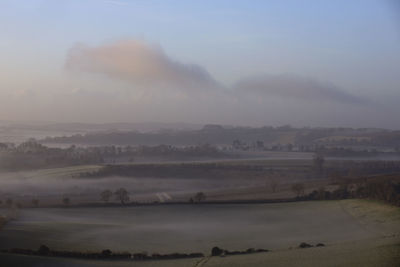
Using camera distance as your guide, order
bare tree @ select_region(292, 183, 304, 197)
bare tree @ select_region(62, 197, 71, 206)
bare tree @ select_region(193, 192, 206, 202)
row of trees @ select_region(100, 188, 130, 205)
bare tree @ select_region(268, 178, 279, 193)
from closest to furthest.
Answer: bare tree @ select_region(62, 197, 71, 206), row of trees @ select_region(100, 188, 130, 205), bare tree @ select_region(193, 192, 206, 202), bare tree @ select_region(292, 183, 304, 197), bare tree @ select_region(268, 178, 279, 193)

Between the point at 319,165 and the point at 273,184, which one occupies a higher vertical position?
the point at 319,165

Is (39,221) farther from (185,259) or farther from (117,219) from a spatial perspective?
(185,259)

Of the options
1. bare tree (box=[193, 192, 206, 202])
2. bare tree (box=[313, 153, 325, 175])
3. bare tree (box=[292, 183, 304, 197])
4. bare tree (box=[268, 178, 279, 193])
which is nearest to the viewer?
bare tree (box=[193, 192, 206, 202])

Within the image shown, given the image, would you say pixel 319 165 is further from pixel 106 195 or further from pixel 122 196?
pixel 106 195

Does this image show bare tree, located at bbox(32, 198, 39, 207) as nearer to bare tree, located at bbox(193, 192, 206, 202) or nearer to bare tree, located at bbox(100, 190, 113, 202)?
bare tree, located at bbox(100, 190, 113, 202)

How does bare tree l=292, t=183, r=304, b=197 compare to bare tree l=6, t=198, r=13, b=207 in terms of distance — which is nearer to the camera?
bare tree l=6, t=198, r=13, b=207

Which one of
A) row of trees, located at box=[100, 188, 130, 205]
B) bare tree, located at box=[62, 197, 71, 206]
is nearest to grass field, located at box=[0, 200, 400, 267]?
bare tree, located at box=[62, 197, 71, 206]

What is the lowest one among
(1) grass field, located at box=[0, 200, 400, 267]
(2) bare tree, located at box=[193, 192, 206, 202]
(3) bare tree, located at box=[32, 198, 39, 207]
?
(1) grass field, located at box=[0, 200, 400, 267]

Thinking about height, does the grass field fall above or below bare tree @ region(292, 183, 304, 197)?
below

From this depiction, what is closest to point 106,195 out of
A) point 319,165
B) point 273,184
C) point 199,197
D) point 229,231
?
point 199,197

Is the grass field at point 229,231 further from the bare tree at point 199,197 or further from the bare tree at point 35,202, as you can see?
the bare tree at point 199,197

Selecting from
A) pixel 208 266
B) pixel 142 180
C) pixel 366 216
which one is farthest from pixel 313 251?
pixel 142 180

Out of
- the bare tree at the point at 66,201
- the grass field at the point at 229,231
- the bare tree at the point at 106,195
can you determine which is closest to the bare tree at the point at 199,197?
the grass field at the point at 229,231

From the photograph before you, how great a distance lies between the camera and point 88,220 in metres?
24.5
